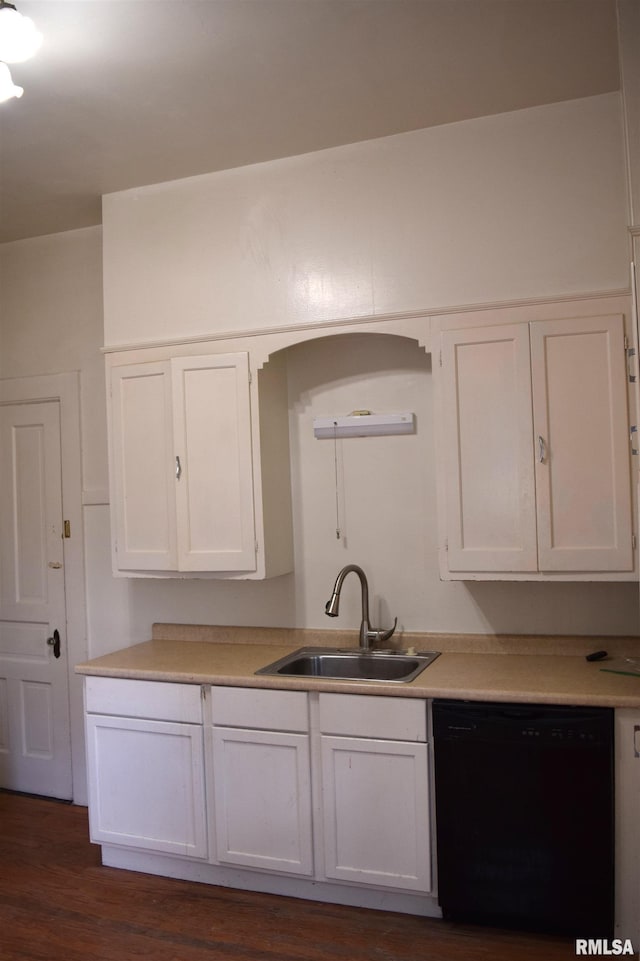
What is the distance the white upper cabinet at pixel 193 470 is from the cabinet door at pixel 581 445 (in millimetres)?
1122

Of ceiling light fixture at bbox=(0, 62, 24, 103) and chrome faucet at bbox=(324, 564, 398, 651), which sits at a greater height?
ceiling light fixture at bbox=(0, 62, 24, 103)

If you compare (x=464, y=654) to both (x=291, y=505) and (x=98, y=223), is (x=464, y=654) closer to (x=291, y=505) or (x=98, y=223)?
(x=291, y=505)

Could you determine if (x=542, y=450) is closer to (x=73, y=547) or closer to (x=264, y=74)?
(x=264, y=74)

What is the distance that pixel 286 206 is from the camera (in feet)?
10.4

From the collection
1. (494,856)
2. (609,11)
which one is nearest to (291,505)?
(494,856)

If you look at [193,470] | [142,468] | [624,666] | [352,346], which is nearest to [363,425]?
[352,346]

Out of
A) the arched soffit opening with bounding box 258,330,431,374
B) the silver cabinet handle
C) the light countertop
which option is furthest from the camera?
the arched soffit opening with bounding box 258,330,431,374

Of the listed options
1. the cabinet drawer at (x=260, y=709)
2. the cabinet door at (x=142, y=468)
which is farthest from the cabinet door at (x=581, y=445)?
the cabinet door at (x=142, y=468)

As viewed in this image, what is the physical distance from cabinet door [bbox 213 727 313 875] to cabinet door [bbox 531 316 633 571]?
1162 millimetres

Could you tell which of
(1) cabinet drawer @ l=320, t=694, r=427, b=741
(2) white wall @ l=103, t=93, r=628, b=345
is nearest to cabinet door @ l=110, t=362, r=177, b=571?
(2) white wall @ l=103, t=93, r=628, b=345

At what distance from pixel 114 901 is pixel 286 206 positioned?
2.80 m

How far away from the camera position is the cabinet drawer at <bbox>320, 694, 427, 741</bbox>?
8.53ft

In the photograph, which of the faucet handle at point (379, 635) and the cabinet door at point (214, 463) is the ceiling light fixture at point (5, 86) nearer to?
the cabinet door at point (214, 463)

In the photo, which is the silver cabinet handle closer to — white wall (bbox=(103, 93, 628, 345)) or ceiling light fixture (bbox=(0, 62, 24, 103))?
white wall (bbox=(103, 93, 628, 345))
